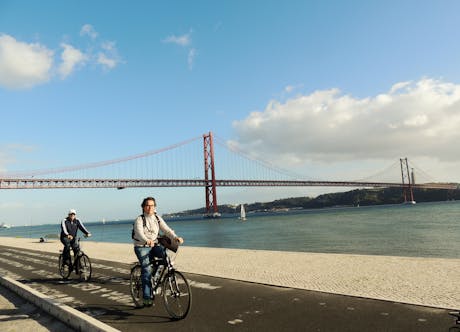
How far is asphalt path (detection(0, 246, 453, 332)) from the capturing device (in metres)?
4.80

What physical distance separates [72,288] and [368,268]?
7414 millimetres

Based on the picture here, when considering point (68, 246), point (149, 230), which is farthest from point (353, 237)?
point (149, 230)

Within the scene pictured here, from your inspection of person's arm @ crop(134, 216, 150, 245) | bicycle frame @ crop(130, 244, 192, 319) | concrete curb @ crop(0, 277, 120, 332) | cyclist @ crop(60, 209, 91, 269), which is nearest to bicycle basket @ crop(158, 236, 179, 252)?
bicycle frame @ crop(130, 244, 192, 319)

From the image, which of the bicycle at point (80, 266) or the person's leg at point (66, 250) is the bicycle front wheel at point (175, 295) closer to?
the bicycle at point (80, 266)

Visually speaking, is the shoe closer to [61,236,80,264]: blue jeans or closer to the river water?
[61,236,80,264]: blue jeans

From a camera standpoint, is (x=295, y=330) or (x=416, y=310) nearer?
(x=295, y=330)

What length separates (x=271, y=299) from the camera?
6.36m

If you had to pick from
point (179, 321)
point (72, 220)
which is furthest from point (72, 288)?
point (179, 321)

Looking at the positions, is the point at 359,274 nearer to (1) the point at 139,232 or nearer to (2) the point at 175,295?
(2) the point at 175,295

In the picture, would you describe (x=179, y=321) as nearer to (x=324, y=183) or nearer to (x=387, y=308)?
(x=387, y=308)

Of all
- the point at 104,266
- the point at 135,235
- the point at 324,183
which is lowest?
the point at 104,266

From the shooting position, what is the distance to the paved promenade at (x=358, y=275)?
20.8 feet

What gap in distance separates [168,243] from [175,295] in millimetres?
813

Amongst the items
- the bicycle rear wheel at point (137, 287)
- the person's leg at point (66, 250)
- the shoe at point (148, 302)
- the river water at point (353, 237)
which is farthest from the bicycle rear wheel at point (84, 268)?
the river water at point (353, 237)
